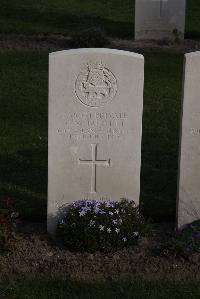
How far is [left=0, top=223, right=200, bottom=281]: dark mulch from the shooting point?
6.98 metres

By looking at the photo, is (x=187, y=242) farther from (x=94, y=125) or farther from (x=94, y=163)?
(x=94, y=125)

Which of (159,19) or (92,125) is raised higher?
(159,19)

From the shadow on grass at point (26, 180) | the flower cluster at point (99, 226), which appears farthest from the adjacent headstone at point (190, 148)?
the shadow on grass at point (26, 180)

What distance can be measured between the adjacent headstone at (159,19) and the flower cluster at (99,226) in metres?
9.93

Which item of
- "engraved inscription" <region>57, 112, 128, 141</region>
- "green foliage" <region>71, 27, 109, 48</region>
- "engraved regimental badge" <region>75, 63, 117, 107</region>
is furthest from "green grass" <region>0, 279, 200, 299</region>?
"green foliage" <region>71, 27, 109, 48</region>

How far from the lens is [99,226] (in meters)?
7.26

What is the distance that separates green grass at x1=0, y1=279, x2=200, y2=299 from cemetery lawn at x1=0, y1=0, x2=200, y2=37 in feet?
38.0

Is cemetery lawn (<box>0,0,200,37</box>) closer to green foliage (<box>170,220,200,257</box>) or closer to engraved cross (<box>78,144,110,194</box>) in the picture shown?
engraved cross (<box>78,144,110,194</box>)

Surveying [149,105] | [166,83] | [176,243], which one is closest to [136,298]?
[176,243]

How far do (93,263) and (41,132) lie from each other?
427cm

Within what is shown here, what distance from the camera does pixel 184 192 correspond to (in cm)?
778

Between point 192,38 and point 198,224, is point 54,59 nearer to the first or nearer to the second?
point 198,224

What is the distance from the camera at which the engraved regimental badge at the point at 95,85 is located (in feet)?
24.3

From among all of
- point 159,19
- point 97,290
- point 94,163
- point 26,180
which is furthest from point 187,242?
point 159,19
